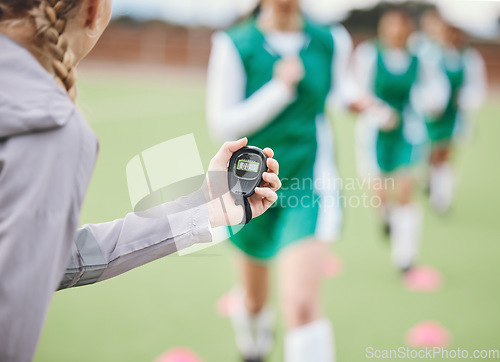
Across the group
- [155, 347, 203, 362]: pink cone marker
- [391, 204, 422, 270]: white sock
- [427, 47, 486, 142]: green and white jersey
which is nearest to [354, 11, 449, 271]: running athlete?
[391, 204, 422, 270]: white sock

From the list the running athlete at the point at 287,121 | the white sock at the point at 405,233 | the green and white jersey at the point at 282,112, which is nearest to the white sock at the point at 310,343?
the running athlete at the point at 287,121

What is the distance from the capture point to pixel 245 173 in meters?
1.21

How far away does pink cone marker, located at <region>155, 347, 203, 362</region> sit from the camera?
264 cm

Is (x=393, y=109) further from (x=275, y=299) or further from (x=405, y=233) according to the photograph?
(x=275, y=299)

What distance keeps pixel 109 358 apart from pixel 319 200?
4.39 ft

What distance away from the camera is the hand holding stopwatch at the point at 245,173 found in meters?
1.20

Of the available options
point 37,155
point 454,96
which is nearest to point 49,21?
point 37,155

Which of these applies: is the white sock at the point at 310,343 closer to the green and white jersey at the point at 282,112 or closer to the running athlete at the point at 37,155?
the green and white jersey at the point at 282,112

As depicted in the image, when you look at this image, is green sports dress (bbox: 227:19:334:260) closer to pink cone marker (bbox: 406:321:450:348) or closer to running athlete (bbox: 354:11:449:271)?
pink cone marker (bbox: 406:321:450:348)

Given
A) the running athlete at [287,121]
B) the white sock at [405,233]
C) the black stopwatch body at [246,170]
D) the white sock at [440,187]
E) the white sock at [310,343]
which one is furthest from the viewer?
the white sock at [440,187]

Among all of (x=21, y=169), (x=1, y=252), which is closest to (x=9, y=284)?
(x=1, y=252)

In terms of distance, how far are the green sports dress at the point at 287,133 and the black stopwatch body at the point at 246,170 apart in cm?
95

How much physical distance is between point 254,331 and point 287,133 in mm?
970

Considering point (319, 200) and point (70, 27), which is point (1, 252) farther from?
point (319, 200)
